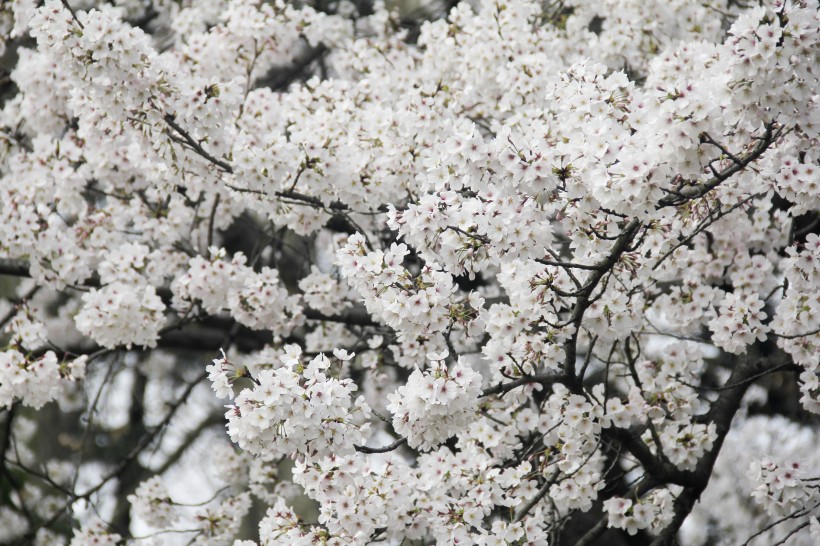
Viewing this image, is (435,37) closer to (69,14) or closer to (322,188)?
(322,188)

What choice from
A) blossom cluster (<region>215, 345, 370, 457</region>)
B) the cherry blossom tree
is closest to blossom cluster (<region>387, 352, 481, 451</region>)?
the cherry blossom tree

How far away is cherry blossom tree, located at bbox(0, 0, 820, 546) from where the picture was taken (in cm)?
348

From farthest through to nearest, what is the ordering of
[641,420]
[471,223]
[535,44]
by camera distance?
[535,44] → [641,420] → [471,223]

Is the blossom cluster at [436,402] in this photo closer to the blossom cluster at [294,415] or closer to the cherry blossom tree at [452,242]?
the cherry blossom tree at [452,242]

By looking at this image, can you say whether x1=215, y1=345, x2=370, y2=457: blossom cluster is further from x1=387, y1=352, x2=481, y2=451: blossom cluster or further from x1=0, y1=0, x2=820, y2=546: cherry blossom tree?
x1=387, y1=352, x2=481, y2=451: blossom cluster

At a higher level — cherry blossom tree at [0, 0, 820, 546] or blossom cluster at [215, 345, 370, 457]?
cherry blossom tree at [0, 0, 820, 546]

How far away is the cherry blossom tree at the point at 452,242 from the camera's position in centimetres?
348

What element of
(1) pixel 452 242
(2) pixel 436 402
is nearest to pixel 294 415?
(2) pixel 436 402

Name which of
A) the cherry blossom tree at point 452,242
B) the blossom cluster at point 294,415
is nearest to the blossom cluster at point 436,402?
the cherry blossom tree at point 452,242

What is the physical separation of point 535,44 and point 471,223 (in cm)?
282

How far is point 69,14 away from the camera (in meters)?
4.39

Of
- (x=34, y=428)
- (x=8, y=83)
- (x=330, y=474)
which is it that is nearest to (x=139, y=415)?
(x=34, y=428)

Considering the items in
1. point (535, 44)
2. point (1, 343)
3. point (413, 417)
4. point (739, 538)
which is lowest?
point (413, 417)

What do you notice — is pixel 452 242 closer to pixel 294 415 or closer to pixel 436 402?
pixel 436 402
